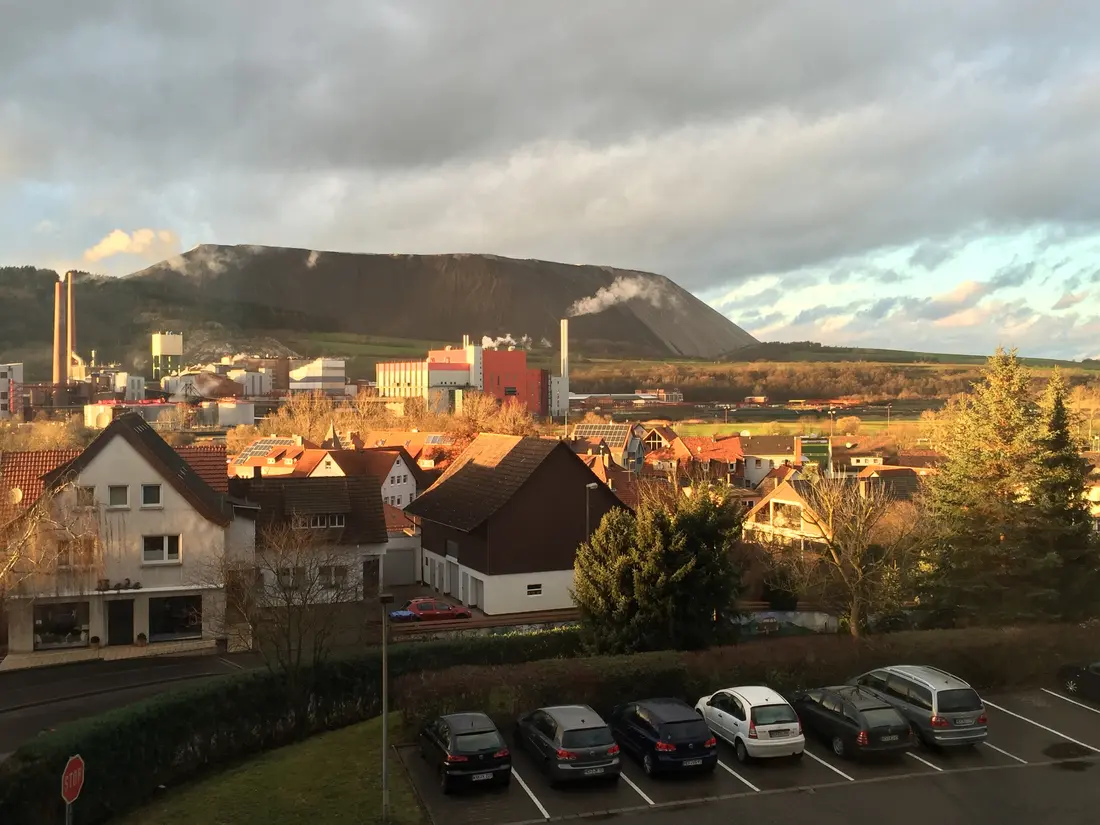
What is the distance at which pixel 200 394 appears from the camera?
187500mm

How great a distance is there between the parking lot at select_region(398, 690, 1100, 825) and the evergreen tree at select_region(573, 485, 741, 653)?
7.00m

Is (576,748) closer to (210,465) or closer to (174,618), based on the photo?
(174,618)

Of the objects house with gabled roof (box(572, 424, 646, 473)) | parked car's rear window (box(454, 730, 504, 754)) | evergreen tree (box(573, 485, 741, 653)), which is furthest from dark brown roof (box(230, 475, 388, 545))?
house with gabled roof (box(572, 424, 646, 473))

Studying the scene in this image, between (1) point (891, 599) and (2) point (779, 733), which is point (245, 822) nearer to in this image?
(2) point (779, 733)

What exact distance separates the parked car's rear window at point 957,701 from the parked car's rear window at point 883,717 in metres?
1.24

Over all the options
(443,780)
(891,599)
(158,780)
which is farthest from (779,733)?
(891,599)

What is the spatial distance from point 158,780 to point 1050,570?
26556 mm

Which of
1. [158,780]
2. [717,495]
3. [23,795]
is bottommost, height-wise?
[158,780]

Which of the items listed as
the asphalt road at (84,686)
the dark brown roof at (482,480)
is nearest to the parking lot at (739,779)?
the asphalt road at (84,686)

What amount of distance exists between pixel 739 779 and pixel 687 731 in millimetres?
1356

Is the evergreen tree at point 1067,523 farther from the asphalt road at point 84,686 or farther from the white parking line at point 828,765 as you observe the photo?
the asphalt road at point 84,686

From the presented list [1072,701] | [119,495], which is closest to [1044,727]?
[1072,701]

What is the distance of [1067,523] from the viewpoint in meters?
28.4

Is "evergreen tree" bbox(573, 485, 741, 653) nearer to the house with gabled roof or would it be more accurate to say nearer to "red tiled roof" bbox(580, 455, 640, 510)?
"red tiled roof" bbox(580, 455, 640, 510)
